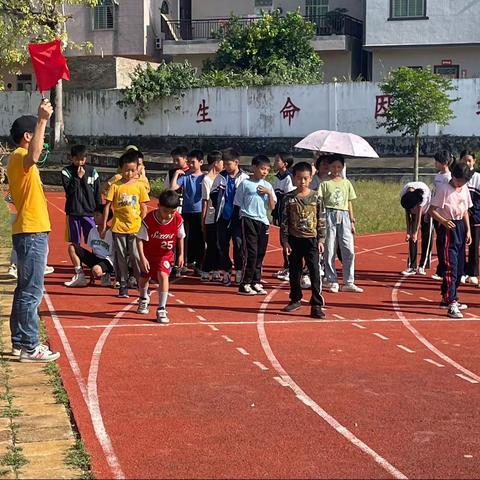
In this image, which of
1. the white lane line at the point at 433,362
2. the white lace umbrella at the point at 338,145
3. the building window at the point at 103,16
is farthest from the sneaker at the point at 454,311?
the building window at the point at 103,16

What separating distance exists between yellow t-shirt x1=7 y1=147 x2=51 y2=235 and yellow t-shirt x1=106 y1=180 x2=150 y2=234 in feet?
10.3

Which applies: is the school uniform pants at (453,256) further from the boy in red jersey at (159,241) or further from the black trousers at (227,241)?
the boy in red jersey at (159,241)

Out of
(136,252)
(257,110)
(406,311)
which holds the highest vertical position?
(257,110)

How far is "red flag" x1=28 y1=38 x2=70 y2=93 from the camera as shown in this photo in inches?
356

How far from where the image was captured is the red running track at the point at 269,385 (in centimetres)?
557

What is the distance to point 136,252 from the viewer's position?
35.3ft

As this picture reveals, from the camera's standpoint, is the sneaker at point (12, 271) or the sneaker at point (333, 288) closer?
the sneaker at point (333, 288)

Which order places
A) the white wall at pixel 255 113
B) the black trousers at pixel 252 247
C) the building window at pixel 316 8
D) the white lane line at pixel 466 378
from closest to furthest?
1. the white lane line at pixel 466 378
2. the black trousers at pixel 252 247
3. the white wall at pixel 255 113
4. the building window at pixel 316 8

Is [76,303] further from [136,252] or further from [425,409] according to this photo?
[425,409]

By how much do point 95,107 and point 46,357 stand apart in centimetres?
2794

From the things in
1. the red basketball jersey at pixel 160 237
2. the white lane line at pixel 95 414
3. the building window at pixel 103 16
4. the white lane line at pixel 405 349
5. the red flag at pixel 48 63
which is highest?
the building window at pixel 103 16

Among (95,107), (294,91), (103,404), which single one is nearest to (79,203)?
(103,404)

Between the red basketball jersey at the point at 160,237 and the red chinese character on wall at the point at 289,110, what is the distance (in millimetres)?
22495

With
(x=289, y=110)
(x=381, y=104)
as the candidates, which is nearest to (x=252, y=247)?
(x=381, y=104)
